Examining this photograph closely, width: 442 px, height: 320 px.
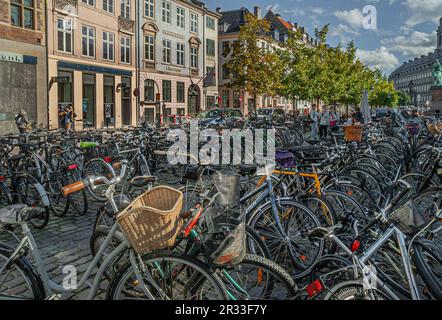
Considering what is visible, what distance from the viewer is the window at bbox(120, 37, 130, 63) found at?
110 ft

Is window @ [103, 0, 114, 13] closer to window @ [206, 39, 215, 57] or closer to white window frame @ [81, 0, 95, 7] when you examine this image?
white window frame @ [81, 0, 95, 7]

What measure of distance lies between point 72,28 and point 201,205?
27851mm

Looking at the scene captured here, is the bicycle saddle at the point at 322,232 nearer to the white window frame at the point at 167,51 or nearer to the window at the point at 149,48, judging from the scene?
the window at the point at 149,48

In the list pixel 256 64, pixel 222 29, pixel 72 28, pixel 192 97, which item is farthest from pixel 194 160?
pixel 222 29

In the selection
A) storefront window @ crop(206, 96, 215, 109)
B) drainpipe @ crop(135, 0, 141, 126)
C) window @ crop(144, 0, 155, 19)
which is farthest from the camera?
storefront window @ crop(206, 96, 215, 109)

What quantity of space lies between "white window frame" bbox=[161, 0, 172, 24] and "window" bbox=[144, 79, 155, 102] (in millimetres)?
5851

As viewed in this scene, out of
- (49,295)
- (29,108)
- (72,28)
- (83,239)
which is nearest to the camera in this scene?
(49,295)

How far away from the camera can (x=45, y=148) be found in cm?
830

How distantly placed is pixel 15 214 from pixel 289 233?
8.26ft

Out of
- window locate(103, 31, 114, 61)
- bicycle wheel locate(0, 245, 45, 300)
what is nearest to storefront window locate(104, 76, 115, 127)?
window locate(103, 31, 114, 61)

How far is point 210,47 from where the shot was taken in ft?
153

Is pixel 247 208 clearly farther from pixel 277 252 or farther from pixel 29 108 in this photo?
pixel 29 108

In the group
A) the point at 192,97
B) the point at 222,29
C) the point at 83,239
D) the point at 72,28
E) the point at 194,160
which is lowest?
the point at 83,239

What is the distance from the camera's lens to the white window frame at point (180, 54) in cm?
4084
